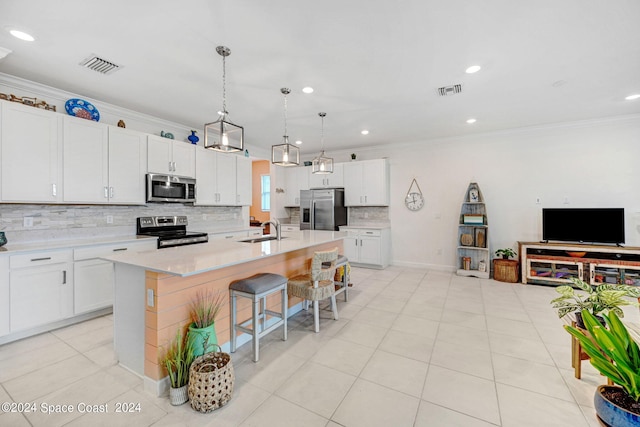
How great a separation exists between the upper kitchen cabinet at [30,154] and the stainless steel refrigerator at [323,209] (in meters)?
4.23

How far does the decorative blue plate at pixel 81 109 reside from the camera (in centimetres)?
330

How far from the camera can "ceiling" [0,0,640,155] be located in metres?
1.98

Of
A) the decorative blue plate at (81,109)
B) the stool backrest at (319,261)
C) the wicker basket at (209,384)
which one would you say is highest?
the decorative blue plate at (81,109)

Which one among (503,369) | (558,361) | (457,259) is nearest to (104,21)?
(503,369)

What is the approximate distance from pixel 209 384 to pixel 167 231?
3133 millimetres

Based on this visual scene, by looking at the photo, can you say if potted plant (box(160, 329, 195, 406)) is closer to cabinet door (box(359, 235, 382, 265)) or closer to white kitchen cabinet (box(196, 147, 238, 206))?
white kitchen cabinet (box(196, 147, 238, 206))

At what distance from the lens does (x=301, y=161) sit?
727 centimetres

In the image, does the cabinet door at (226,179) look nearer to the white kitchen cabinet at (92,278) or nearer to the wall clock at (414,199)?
the white kitchen cabinet at (92,278)

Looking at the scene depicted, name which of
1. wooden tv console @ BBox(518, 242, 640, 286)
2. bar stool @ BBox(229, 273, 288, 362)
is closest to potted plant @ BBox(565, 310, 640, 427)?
bar stool @ BBox(229, 273, 288, 362)

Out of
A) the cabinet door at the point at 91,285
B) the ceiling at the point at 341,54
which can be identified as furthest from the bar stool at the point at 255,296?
the ceiling at the point at 341,54

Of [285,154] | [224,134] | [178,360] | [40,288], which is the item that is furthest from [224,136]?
[40,288]

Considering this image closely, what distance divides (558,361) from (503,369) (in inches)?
21.1

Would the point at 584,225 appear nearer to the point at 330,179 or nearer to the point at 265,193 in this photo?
the point at 330,179

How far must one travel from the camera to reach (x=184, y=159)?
4.40m
